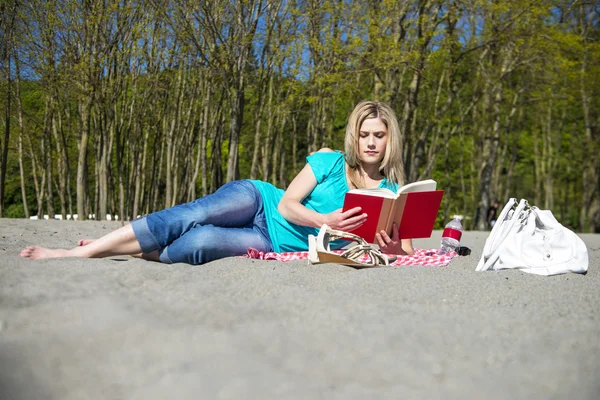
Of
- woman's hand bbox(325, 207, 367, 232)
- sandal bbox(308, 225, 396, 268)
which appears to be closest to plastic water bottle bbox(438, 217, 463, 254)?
sandal bbox(308, 225, 396, 268)

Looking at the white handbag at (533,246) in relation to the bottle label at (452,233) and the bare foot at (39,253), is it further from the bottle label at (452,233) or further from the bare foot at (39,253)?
the bare foot at (39,253)

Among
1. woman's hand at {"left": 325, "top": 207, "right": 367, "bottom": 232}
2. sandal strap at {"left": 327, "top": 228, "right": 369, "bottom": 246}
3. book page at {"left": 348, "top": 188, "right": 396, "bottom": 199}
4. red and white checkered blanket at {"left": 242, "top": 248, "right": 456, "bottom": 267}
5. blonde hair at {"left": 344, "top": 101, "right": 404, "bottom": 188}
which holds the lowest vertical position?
red and white checkered blanket at {"left": 242, "top": 248, "right": 456, "bottom": 267}

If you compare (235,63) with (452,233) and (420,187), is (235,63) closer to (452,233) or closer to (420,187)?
(452,233)

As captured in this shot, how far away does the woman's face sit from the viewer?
14.4 feet

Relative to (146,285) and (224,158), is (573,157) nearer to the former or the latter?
(224,158)

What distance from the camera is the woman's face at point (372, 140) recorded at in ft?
14.4

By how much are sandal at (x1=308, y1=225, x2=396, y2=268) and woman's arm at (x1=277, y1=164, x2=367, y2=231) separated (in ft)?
0.21

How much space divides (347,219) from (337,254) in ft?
0.73

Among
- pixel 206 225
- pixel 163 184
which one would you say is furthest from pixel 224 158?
pixel 206 225

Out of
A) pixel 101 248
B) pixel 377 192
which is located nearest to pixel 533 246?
pixel 377 192

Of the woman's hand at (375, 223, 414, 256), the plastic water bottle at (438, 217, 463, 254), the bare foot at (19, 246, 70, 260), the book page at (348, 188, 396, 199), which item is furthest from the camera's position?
the plastic water bottle at (438, 217, 463, 254)

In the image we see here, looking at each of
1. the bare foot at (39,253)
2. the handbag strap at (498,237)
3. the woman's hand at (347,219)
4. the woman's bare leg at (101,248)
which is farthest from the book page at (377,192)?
the bare foot at (39,253)

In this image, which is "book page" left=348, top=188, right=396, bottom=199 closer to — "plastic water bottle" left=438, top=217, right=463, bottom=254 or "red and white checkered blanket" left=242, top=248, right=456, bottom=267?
"red and white checkered blanket" left=242, top=248, right=456, bottom=267

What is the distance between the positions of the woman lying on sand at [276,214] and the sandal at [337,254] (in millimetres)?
70
